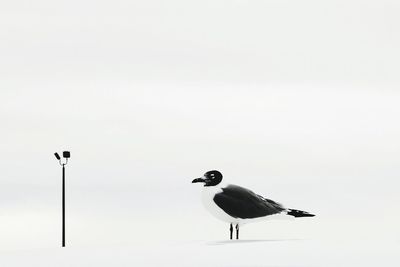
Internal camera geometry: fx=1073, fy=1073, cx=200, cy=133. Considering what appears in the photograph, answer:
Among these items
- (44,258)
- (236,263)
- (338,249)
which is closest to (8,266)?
(44,258)

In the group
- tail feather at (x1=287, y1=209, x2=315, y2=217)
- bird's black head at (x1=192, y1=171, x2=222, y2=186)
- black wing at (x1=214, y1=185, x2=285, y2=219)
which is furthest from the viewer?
tail feather at (x1=287, y1=209, x2=315, y2=217)

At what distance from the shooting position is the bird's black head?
35.3 meters

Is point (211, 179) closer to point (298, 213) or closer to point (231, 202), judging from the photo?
point (231, 202)

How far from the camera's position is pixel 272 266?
30.2 metres

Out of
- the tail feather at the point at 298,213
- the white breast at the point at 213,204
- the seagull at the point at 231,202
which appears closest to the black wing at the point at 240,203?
the seagull at the point at 231,202

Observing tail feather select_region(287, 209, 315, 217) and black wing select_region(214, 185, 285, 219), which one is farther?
tail feather select_region(287, 209, 315, 217)

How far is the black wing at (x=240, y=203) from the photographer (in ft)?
114

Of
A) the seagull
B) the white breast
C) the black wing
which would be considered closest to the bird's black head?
the seagull

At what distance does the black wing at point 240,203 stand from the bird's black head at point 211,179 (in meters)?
0.41

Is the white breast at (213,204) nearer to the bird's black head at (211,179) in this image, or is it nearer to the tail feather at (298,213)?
the bird's black head at (211,179)

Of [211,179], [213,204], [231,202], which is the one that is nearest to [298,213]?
[231,202]

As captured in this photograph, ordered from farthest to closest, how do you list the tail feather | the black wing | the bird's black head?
the tail feather → the bird's black head → the black wing

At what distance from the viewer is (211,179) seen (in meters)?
35.3

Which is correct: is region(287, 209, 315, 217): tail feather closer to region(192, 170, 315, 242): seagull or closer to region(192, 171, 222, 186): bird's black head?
region(192, 170, 315, 242): seagull
